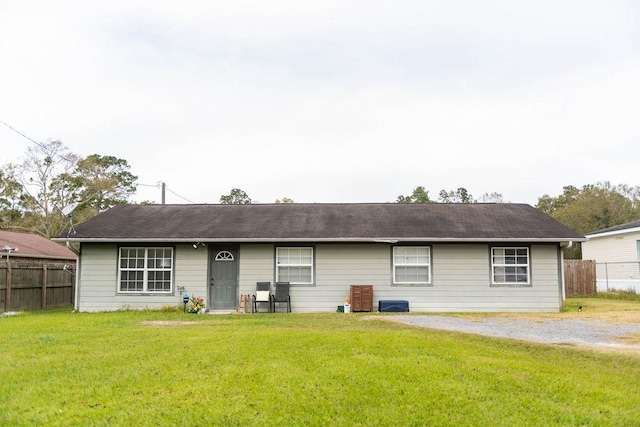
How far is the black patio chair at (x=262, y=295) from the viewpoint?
1518 centimetres

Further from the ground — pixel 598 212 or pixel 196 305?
pixel 598 212

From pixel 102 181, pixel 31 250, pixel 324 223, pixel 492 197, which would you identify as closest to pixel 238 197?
pixel 102 181

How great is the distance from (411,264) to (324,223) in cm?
299

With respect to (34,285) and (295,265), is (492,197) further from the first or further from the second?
(34,285)

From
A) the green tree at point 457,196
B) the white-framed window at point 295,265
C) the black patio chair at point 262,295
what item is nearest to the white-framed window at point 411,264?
the white-framed window at point 295,265

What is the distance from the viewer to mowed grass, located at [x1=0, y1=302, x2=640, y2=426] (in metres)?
5.05

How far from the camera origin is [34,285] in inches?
683

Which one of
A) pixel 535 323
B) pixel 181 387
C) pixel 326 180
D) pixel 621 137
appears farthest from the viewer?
pixel 326 180

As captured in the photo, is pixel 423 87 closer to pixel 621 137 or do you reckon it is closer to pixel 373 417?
pixel 621 137

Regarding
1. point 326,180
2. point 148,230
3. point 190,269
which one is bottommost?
point 190,269

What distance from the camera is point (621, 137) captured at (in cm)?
2220

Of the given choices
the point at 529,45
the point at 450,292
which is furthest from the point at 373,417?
the point at 529,45

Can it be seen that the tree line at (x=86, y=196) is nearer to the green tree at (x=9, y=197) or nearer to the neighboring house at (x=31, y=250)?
the green tree at (x=9, y=197)

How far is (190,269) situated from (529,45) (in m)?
11.9
